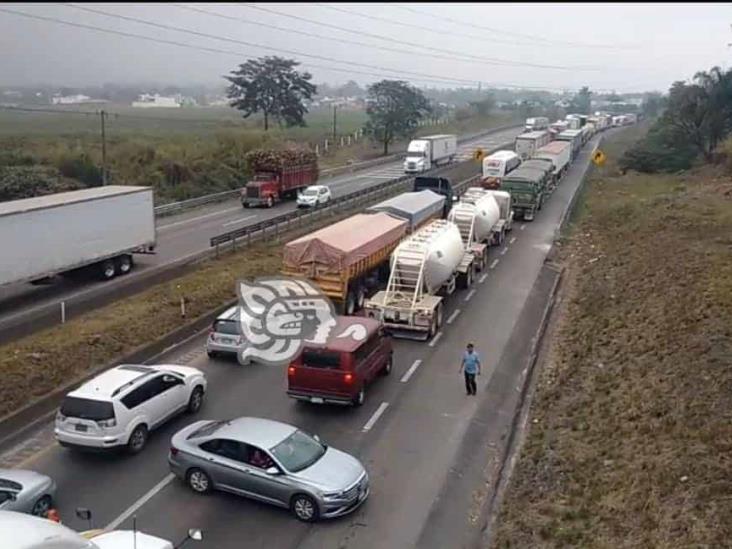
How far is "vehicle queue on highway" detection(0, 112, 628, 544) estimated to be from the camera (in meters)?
12.5

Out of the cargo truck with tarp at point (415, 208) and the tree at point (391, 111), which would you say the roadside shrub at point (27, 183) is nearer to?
the cargo truck with tarp at point (415, 208)

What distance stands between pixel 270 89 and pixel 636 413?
74068 mm

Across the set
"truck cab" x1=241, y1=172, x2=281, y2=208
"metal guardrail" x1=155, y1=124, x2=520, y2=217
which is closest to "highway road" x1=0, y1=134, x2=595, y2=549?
"metal guardrail" x1=155, y1=124, x2=520, y2=217

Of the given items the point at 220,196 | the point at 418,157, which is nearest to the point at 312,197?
the point at 220,196

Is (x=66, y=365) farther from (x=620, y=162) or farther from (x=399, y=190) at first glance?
(x=620, y=162)

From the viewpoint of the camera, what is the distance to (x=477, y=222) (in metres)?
30.9

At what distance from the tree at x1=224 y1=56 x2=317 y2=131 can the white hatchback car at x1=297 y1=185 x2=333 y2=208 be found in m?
39.4

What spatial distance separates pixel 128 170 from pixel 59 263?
30.7 m

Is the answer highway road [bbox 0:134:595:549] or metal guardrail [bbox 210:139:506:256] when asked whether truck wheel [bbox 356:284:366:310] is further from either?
metal guardrail [bbox 210:139:506:256]

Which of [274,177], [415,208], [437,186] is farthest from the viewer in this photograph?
[274,177]

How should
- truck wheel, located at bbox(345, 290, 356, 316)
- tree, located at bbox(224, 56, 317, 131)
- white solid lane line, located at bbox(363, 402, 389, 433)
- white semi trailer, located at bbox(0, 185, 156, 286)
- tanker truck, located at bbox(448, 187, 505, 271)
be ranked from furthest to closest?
tree, located at bbox(224, 56, 317, 131)
tanker truck, located at bbox(448, 187, 505, 271)
truck wheel, located at bbox(345, 290, 356, 316)
white semi trailer, located at bbox(0, 185, 156, 286)
white solid lane line, located at bbox(363, 402, 389, 433)

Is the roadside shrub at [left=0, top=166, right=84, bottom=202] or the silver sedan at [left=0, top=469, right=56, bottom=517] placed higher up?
the roadside shrub at [left=0, top=166, right=84, bottom=202]

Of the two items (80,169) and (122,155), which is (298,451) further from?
(122,155)

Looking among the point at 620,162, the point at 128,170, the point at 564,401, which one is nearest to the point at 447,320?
the point at 564,401
